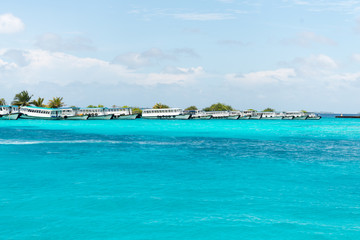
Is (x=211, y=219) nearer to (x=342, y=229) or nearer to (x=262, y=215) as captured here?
(x=262, y=215)

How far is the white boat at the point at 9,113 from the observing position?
132m

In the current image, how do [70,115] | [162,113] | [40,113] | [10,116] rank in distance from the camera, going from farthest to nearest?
[162,113] < [70,115] < [40,113] < [10,116]

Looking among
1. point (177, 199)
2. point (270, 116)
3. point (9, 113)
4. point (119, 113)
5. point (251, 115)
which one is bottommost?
point (177, 199)

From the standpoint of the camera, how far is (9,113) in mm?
137500

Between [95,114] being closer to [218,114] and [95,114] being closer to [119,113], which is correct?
[119,113]

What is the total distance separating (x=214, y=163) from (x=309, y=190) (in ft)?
41.7

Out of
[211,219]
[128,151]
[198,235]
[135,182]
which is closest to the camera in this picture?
[198,235]

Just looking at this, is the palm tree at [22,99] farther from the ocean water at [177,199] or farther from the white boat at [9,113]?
the ocean water at [177,199]

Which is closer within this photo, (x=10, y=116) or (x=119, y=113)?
(x=10, y=116)

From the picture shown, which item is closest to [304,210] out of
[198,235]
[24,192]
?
[198,235]

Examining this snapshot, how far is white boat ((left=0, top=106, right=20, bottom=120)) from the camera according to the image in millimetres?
132375

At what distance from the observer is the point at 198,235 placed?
1523cm

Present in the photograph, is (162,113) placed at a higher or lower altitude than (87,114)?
A: higher

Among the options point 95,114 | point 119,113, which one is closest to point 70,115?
point 95,114
